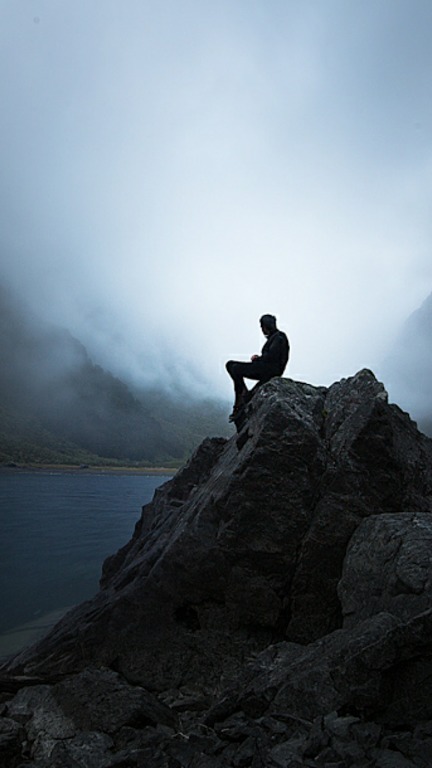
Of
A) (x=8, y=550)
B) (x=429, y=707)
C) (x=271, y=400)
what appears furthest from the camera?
(x=8, y=550)

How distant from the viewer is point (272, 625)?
13.3 m

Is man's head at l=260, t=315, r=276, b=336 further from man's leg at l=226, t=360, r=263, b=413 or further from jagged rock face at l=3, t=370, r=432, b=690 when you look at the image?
jagged rock face at l=3, t=370, r=432, b=690

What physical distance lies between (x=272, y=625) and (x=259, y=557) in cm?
195

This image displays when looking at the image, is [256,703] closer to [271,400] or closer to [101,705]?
[101,705]

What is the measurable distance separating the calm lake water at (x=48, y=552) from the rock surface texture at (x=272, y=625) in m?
14.4

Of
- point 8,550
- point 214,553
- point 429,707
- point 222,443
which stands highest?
point 222,443

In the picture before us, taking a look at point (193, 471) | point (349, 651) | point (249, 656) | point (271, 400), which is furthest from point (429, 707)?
point (193, 471)

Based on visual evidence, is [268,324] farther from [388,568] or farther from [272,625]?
[272,625]

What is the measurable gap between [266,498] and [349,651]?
540 centimetres

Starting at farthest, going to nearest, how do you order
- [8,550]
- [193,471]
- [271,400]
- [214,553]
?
[8,550] → [193,471] → [271,400] → [214,553]

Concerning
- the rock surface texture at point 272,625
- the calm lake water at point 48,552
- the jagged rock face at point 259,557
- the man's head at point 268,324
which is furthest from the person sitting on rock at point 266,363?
the calm lake water at point 48,552

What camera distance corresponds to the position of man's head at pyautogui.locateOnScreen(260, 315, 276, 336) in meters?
17.6

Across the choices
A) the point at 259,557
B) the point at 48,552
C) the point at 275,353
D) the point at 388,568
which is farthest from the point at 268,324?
the point at 48,552

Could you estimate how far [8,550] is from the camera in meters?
53.2
